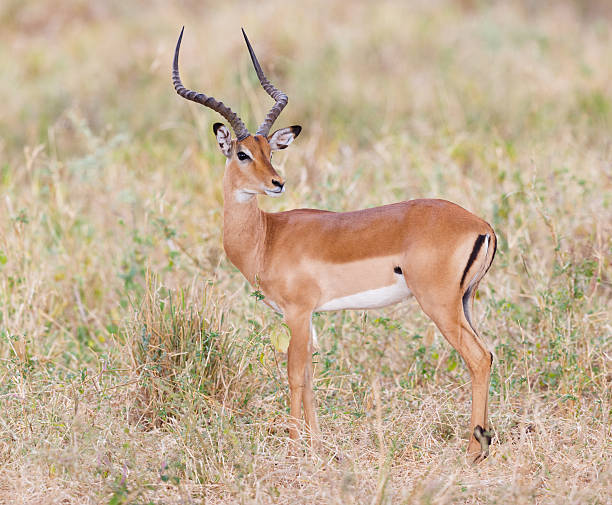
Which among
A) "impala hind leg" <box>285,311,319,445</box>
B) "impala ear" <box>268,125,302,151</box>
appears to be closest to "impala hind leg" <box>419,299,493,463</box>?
"impala hind leg" <box>285,311,319,445</box>

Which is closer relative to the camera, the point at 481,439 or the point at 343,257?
the point at 481,439

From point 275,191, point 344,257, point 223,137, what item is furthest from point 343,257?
point 223,137

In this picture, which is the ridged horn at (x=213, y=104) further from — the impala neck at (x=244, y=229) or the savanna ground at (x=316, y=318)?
the savanna ground at (x=316, y=318)

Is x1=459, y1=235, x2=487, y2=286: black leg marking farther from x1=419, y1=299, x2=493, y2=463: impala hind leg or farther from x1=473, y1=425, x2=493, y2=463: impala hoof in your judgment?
x1=473, y1=425, x2=493, y2=463: impala hoof

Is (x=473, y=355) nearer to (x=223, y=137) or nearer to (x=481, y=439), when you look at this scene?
(x=481, y=439)

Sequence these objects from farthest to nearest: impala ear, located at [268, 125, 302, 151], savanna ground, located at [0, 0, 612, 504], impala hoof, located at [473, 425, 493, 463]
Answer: impala ear, located at [268, 125, 302, 151]
impala hoof, located at [473, 425, 493, 463]
savanna ground, located at [0, 0, 612, 504]

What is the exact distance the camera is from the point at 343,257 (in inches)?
161

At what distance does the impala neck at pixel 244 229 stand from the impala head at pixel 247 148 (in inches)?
1.6

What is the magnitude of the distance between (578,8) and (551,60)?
17.7 ft

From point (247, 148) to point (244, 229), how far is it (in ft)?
1.35

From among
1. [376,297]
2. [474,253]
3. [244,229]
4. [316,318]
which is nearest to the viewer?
[474,253]

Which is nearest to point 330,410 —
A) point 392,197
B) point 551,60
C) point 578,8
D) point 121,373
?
point 121,373

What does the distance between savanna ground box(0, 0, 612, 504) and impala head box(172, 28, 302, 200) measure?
69cm

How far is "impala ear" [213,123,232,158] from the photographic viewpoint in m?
4.26
